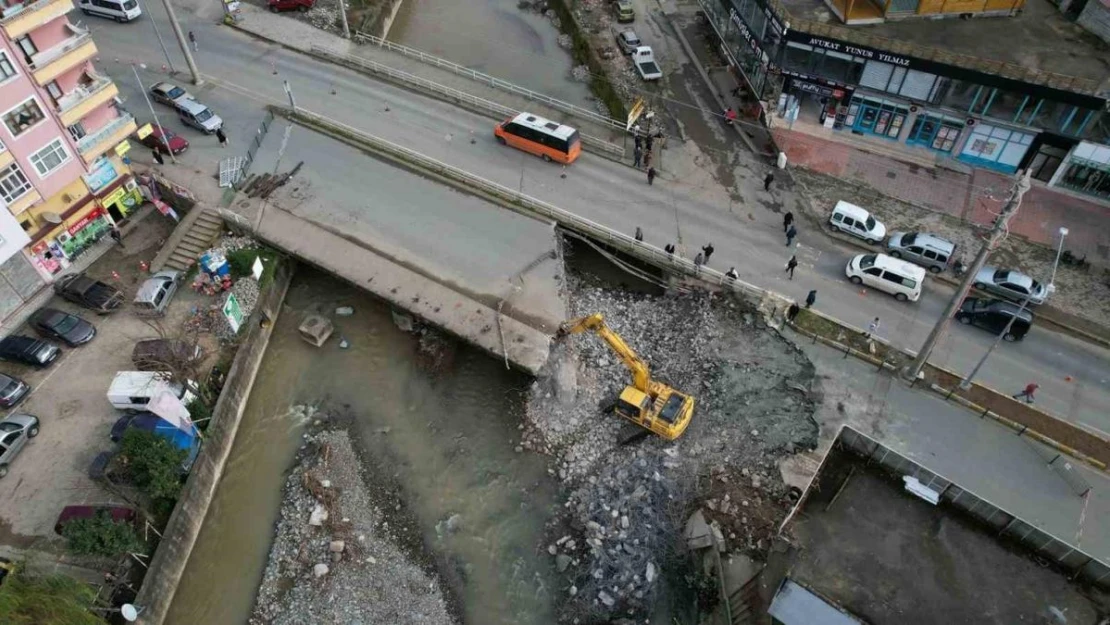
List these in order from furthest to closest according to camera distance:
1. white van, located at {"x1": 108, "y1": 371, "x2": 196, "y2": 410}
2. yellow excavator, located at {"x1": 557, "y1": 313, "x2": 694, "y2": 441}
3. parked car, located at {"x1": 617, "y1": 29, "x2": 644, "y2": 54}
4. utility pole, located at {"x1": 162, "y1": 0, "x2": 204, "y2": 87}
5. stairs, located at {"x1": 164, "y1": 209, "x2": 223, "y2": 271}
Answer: parked car, located at {"x1": 617, "y1": 29, "x2": 644, "y2": 54}
utility pole, located at {"x1": 162, "y1": 0, "x2": 204, "y2": 87}
stairs, located at {"x1": 164, "y1": 209, "x2": 223, "y2": 271}
yellow excavator, located at {"x1": 557, "y1": 313, "x2": 694, "y2": 441}
white van, located at {"x1": 108, "y1": 371, "x2": 196, "y2": 410}

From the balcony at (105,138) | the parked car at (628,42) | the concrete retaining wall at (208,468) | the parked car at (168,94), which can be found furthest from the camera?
the parked car at (628,42)

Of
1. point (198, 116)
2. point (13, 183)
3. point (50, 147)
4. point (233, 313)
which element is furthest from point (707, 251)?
point (13, 183)

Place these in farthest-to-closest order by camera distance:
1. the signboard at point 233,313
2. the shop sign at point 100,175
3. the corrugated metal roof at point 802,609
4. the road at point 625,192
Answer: the shop sign at point 100,175 → the signboard at point 233,313 → the road at point 625,192 → the corrugated metal roof at point 802,609

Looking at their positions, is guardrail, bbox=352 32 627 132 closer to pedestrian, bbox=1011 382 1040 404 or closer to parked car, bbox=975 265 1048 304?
parked car, bbox=975 265 1048 304

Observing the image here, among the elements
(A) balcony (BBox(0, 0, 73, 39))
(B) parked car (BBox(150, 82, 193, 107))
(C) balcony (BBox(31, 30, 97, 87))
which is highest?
(A) balcony (BBox(0, 0, 73, 39))

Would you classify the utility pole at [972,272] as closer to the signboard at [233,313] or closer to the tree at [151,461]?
the tree at [151,461]

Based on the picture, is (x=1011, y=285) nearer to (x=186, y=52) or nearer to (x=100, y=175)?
(x=100, y=175)

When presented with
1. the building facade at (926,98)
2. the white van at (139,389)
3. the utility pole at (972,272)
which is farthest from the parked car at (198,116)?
the utility pole at (972,272)

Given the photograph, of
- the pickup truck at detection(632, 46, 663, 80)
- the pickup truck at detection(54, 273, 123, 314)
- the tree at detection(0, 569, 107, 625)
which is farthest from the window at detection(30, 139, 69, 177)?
the pickup truck at detection(632, 46, 663, 80)
